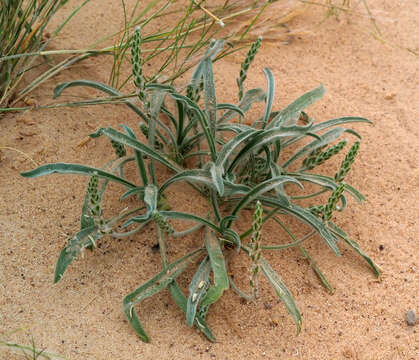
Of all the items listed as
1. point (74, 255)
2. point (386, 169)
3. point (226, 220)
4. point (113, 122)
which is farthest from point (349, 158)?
point (113, 122)

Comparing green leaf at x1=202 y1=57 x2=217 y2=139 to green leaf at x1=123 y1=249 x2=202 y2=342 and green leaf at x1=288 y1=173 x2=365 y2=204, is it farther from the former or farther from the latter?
green leaf at x1=123 y1=249 x2=202 y2=342

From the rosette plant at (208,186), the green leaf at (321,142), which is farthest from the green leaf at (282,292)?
the green leaf at (321,142)

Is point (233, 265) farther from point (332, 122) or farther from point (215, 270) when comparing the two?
point (332, 122)

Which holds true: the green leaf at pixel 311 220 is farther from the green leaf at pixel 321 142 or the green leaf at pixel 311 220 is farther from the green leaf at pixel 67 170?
Answer: the green leaf at pixel 67 170

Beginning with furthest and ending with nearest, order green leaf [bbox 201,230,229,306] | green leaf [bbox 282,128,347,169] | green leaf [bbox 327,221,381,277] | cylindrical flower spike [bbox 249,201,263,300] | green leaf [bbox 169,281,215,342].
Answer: green leaf [bbox 282,128,347,169] < green leaf [bbox 327,221,381,277] < green leaf [bbox 169,281,215,342] < green leaf [bbox 201,230,229,306] < cylindrical flower spike [bbox 249,201,263,300]

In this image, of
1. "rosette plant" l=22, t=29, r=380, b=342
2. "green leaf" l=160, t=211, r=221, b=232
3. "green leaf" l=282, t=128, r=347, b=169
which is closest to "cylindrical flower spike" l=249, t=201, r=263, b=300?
"rosette plant" l=22, t=29, r=380, b=342

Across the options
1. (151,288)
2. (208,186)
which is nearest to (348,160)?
(208,186)
